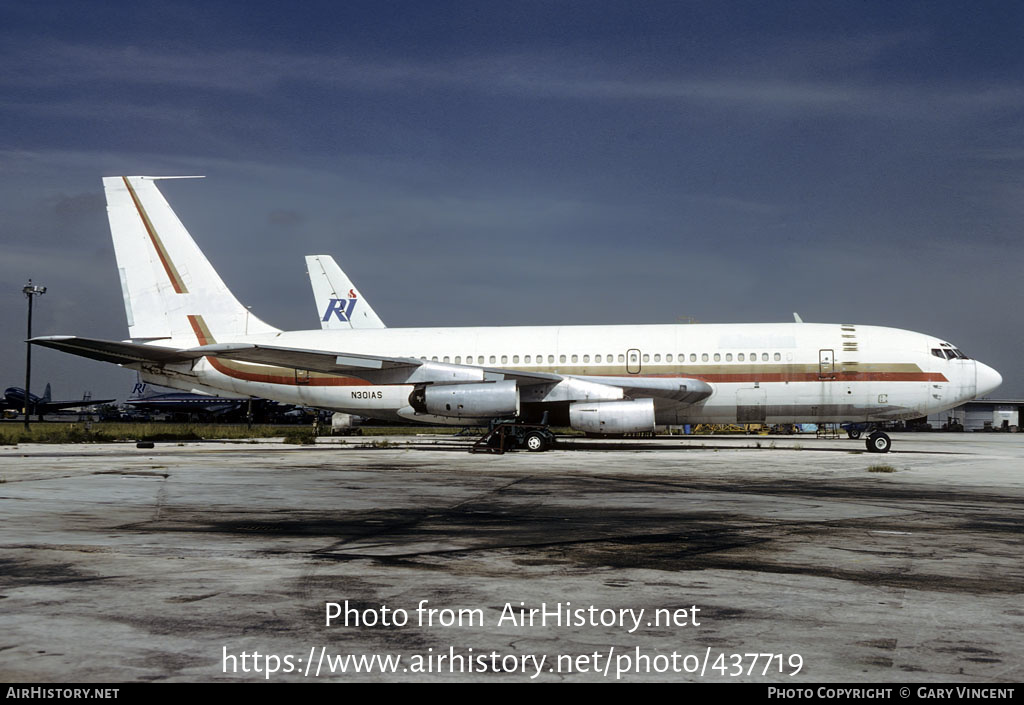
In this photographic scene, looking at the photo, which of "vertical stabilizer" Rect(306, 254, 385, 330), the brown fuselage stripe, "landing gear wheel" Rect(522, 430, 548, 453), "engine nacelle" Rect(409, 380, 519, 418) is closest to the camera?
"engine nacelle" Rect(409, 380, 519, 418)

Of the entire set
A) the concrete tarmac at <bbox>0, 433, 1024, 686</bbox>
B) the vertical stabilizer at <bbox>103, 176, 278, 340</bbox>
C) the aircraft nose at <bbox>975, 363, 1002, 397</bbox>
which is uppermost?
the vertical stabilizer at <bbox>103, 176, 278, 340</bbox>

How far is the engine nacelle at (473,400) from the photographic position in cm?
2702

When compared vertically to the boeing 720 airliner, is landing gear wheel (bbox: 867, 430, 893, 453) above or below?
below

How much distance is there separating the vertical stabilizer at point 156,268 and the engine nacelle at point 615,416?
12888mm

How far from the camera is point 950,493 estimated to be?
50.2 ft

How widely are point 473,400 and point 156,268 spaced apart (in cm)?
1149

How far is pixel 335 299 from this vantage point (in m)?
47.0

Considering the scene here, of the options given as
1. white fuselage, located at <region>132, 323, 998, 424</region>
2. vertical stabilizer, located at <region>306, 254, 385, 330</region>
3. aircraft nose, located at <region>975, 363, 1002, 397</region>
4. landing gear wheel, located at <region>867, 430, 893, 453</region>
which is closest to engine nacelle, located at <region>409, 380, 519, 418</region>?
white fuselage, located at <region>132, 323, 998, 424</region>

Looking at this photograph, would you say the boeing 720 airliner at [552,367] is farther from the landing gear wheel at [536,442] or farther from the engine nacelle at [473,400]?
the landing gear wheel at [536,442]

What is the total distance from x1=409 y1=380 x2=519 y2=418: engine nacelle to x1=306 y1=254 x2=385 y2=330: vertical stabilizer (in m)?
19.4

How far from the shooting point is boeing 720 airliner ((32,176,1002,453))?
90.2ft

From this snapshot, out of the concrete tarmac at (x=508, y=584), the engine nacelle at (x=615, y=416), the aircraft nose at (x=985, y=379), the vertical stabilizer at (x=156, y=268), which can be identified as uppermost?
the vertical stabilizer at (x=156, y=268)

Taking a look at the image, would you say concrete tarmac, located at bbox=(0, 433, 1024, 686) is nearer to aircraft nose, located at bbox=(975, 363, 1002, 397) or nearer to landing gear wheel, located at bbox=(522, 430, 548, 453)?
landing gear wheel, located at bbox=(522, 430, 548, 453)

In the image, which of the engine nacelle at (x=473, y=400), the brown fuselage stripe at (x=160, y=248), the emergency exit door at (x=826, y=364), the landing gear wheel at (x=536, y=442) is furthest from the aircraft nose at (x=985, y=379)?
the brown fuselage stripe at (x=160, y=248)
